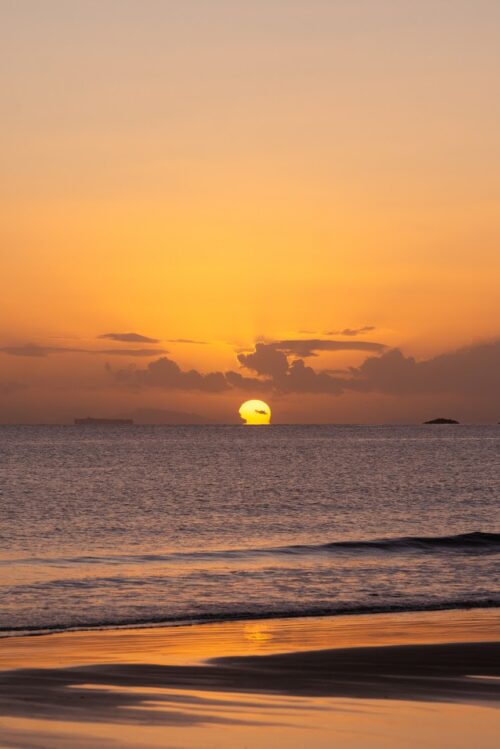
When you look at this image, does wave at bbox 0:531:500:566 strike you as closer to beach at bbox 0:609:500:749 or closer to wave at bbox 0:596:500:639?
wave at bbox 0:596:500:639

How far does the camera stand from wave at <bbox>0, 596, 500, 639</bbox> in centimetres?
2327

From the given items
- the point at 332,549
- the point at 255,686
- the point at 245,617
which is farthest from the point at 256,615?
the point at 332,549

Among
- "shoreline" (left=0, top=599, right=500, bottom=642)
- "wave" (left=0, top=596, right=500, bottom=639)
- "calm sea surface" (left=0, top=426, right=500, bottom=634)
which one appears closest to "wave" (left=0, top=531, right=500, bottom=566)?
"calm sea surface" (left=0, top=426, right=500, bottom=634)

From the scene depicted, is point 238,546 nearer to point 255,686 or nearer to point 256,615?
point 256,615

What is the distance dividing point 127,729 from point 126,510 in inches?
2109

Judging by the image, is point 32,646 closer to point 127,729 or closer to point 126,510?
point 127,729

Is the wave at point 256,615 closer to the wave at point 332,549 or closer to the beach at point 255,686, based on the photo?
the beach at point 255,686

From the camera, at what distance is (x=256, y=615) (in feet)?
82.7

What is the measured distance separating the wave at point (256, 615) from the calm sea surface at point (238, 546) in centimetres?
8

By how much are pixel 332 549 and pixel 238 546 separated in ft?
13.4

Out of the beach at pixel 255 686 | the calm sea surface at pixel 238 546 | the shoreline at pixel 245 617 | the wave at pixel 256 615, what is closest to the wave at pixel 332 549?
the calm sea surface at pixel 238 546

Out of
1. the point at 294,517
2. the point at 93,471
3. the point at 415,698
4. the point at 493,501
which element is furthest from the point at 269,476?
the point at 415,698

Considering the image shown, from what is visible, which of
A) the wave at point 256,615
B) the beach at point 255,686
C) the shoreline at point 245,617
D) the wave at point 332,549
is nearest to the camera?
the beach at point 255,686

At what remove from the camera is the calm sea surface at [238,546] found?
Result: 1072 inches
